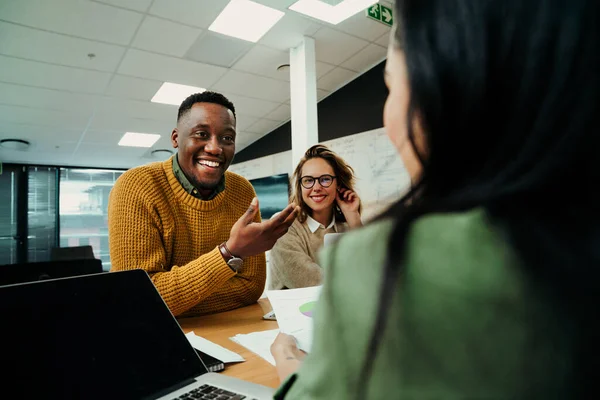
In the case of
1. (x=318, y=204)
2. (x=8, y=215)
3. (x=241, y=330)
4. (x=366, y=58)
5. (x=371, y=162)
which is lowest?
(x=241, y=330)

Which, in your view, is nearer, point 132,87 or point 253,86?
point 132,87

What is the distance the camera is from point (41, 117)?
15.4 ft

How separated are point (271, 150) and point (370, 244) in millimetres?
5873

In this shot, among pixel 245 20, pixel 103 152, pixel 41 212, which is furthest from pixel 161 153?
pixel 245 20

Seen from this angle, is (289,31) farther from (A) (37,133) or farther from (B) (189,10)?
(A) (37,133)

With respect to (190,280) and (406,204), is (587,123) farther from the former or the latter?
(190,280)

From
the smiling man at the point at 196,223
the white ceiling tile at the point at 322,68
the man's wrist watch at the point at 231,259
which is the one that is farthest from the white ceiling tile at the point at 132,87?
the man's wrist watch at the point at 231,259

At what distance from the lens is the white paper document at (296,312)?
2.57 feet

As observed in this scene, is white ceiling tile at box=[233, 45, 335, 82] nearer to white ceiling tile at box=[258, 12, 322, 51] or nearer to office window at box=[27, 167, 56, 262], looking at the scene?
white ceiling tile at box=[258, 12, 322, 51]

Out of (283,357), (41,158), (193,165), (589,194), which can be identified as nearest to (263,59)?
(193,165)

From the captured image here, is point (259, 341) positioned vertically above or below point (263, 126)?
below

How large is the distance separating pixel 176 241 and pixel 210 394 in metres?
0.73

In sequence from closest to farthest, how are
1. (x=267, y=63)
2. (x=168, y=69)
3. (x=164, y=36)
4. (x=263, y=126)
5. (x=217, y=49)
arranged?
(x=164, y=36)
(x=217, y=49)
(x=168, y=69)
(x=267, y=63)
(x=263, y=126)

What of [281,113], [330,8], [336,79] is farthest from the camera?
[281,113]
